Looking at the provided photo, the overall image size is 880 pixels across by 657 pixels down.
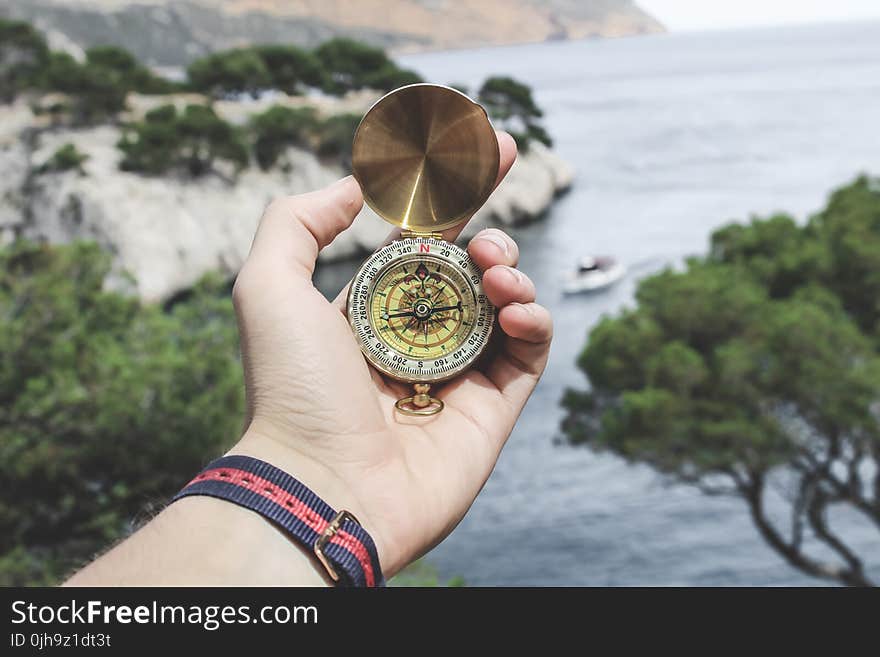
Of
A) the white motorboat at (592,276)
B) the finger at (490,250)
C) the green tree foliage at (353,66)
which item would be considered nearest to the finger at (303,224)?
the finger at (490,250)

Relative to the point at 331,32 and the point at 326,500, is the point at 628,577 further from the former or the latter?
the point at 331,32

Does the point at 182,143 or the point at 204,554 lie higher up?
the point at 204,554

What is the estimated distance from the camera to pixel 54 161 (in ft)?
67.5

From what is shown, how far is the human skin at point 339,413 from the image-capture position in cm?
162

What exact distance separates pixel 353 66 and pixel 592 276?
15852 mm

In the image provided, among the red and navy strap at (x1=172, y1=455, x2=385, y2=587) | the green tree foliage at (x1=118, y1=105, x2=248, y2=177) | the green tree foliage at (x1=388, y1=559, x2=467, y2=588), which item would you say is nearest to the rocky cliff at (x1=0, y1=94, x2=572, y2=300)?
the green tree foliage at (x1=118, y1=105, x2=248, y2=177)

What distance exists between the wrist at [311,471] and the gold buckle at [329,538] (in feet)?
0.40

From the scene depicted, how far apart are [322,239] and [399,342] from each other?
0.35m

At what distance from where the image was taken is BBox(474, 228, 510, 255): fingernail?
2238 mm

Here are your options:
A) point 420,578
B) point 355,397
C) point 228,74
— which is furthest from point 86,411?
point 228,74

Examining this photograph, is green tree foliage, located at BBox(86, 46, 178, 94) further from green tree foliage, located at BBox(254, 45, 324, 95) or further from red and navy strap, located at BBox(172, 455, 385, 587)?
red and navy strap, located at BBox(172, 455, 385, 587)

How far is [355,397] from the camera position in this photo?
6.70ft

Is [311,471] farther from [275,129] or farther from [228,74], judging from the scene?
[228,74]

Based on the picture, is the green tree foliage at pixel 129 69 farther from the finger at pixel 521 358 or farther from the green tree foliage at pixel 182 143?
the finger at pixel 521 358
